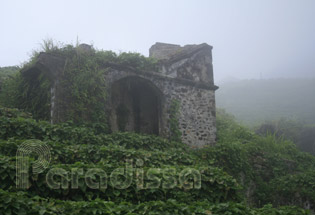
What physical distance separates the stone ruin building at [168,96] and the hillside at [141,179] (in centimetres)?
176

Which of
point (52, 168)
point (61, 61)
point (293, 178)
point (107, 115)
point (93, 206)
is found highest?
point (61, 61)

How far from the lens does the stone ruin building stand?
1089 cm

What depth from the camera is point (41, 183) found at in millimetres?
4754

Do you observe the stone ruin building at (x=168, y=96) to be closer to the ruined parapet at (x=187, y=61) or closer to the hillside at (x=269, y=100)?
the ruined parapet at (x=187, y=61)

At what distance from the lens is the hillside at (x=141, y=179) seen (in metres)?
4.43

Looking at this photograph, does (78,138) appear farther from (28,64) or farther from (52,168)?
(28,64)

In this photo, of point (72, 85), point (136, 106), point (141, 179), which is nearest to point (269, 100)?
point (136, 106)

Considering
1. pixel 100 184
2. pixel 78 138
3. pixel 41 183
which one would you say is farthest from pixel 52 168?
pixel 78 138

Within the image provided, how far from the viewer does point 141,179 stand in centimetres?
538

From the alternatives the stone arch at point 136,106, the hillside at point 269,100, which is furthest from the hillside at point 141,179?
the hillside at point 269,100

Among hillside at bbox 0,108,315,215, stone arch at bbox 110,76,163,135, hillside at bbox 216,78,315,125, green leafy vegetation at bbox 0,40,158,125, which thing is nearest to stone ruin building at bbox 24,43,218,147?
stone arch at bbox 110,76,163,135

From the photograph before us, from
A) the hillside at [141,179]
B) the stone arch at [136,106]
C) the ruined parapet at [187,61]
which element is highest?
the ruined parapet at [187,61]

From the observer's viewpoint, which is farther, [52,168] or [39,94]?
[39,94]

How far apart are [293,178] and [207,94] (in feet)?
15.4
